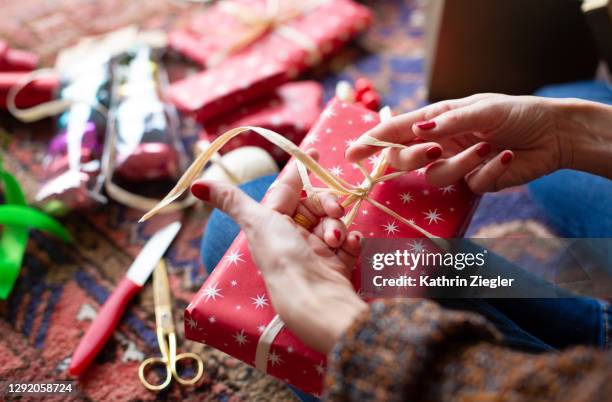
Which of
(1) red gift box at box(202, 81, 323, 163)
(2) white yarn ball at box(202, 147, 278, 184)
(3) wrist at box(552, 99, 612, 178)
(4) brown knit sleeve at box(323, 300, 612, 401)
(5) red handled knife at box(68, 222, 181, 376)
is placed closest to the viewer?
(4) brown knit sleeve at box(323, 300, 612, 401)

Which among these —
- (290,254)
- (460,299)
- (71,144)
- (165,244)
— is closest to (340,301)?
(290,254)

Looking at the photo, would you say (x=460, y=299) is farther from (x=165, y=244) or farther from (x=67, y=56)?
(x=67, y=56)

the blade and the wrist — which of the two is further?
the blade

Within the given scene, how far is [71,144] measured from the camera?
103 cm

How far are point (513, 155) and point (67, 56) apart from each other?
1058 mm

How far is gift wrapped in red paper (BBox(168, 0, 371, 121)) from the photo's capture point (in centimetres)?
114

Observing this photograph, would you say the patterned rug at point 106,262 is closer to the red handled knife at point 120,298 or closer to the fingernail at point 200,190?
the red handled knife at point 120,298

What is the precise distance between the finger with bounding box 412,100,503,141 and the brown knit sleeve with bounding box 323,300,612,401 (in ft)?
0.85

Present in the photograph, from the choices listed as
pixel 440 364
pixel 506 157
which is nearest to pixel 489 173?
pixel 506 157

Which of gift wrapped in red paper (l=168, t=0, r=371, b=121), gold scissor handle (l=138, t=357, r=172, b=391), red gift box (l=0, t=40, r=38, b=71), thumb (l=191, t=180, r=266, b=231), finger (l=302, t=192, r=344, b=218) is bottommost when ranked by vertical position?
gold scissor handle (l=138, t=357, r=172, b=391)

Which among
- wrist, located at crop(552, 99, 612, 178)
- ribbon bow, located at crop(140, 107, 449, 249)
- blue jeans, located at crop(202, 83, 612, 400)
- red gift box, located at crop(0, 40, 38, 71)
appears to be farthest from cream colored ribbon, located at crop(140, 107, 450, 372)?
red gift box, located at crop(0, 40, 38, 71)

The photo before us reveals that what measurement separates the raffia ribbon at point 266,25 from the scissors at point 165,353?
595 mm

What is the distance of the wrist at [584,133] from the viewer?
2.41 feet

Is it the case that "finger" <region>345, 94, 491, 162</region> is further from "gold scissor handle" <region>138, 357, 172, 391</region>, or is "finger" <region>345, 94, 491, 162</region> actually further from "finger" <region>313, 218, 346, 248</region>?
"gold scissor handle" <region>138, 357, 172, 391</region>
